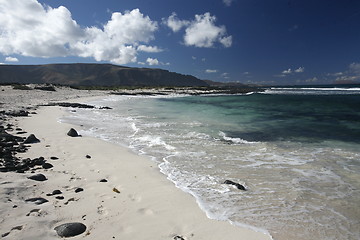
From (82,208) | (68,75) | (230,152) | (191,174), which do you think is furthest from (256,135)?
(68,75)

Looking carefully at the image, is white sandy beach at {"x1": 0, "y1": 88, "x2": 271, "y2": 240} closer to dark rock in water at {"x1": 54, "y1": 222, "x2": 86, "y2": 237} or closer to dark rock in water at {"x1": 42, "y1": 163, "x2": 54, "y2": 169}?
dark rock in water at {"x1": 54, "y1": 222, "x2": 86, "y2": 237}

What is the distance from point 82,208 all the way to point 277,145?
9104mm

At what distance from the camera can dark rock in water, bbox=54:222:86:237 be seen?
3.55 m

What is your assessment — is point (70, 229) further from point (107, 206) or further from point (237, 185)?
point (237, 185)

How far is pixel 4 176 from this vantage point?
5.36 metres

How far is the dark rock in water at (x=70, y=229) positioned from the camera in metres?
3.55

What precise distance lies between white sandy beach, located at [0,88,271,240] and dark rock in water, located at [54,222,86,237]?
86 mm

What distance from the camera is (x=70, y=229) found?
3617 millimetres

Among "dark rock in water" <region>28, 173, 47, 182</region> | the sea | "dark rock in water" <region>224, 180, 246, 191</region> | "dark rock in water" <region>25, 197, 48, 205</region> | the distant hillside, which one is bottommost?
the sea

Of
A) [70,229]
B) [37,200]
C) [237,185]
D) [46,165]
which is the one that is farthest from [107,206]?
[237,185]

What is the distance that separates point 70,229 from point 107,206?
102cm

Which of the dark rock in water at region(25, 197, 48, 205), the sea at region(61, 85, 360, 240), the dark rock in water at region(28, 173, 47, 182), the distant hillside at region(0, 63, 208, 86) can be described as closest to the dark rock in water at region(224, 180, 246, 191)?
the sea at region(61, 85, 360, 240)

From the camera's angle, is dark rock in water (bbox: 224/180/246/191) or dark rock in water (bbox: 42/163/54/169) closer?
dark rock in water (bbox: 224/180/246/191)

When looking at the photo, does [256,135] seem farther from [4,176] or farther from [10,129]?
[10,129]
